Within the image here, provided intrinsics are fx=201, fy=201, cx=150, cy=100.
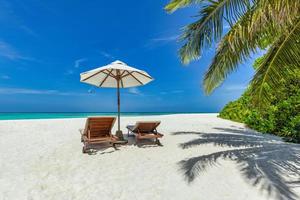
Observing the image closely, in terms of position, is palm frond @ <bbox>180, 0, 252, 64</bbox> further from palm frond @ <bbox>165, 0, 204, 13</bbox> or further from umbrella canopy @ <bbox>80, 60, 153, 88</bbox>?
umbrella canopy @ <bbox>80, 60, 153, 88</bbox>

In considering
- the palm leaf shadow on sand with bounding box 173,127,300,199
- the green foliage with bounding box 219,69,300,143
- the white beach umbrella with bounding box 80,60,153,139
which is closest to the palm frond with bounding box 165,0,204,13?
the white beach umbrella with bounding box 80,60,153,139

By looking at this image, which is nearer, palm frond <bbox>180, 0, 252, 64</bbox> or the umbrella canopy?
palm frond <bbox>180, 0, 252, 64</bbox>

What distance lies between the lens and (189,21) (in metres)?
5.10

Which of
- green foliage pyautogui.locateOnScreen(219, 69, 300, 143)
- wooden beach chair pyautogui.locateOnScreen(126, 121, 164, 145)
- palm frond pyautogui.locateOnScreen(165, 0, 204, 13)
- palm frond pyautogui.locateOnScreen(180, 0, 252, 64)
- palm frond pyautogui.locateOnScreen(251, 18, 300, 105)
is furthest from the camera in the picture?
green foliage pyautogui.locateOnScreen(219, 69, 300, 143)

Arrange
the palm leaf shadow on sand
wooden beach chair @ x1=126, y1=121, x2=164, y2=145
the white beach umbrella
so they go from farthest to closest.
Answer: the white beach umbrella < wooden beach chair @ x1=126, y1=121, x2=164, y2=145 < the palm leaf shadow on sand

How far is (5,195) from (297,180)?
4.98 m

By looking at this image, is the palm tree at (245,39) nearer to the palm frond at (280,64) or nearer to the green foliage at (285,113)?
the palm frond at (280,64)

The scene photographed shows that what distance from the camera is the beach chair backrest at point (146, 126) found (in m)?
6.39

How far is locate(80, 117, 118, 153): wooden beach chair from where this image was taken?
5.69m

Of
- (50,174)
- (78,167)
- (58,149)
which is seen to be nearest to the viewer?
(50,174)

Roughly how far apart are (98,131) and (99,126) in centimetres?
21

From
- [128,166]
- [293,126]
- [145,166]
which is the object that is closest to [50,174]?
[128,166]

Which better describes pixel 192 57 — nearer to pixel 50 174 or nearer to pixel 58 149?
pixel 50 174

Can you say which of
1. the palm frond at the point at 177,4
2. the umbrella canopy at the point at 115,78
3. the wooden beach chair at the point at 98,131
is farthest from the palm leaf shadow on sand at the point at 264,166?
the palm frond at the point at 177,4
